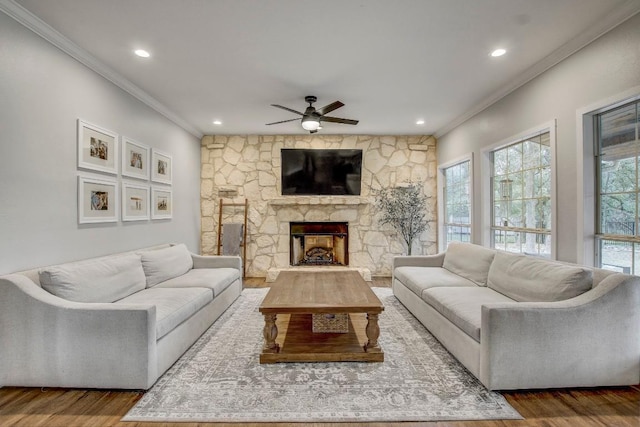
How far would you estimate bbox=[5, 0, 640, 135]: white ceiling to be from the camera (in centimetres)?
228

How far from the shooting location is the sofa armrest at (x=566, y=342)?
2113 millimetres

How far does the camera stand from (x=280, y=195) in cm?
590

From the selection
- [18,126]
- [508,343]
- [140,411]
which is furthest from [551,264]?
[18,126]

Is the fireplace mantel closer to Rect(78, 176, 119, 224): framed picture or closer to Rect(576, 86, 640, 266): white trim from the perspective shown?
Rect(78, 176, 119, 224): framed picture

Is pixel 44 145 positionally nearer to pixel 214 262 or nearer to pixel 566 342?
pixel 214 262

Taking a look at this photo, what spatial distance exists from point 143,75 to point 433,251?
5.19 metres

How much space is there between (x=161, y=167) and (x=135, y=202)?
0.82m

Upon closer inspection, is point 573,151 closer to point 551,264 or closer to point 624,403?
point 551,264

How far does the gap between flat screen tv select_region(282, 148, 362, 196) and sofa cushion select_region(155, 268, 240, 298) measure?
7.03 feet

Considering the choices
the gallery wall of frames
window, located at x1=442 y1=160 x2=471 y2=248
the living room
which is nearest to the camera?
the living room

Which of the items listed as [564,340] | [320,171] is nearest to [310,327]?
[564,340]

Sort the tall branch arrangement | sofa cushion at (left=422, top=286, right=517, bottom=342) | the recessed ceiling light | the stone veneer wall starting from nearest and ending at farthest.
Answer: sofa cushion at (left=422, top=286, right=517, bottom=342) → the recessed ceiling light → the tall branch arrangement → the stone veneer wall

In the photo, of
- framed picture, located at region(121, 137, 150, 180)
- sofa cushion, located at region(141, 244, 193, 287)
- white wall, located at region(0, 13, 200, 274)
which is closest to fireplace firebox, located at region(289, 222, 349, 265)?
sofa cushion, located at region(141, 244, 193, 287)

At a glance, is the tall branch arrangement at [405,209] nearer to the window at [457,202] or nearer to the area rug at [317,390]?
the window at [457,202]
